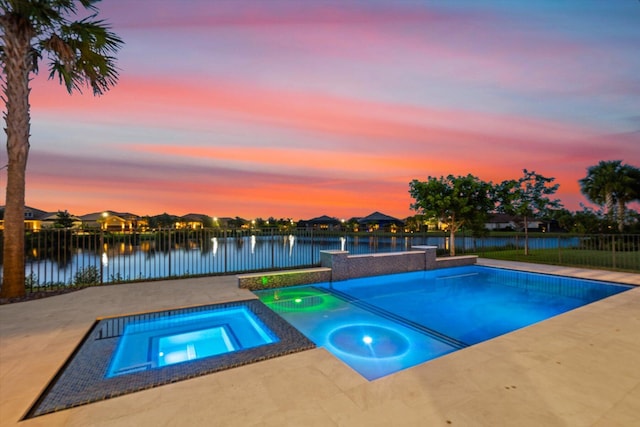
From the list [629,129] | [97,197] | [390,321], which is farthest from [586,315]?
[97,197]

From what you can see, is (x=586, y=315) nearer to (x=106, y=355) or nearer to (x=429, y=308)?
(x=429, y=308)

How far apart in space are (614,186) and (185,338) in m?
31.4

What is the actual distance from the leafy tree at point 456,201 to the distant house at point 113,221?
13.6 metres

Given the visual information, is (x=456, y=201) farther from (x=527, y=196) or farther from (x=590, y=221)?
(x=590, y=221)

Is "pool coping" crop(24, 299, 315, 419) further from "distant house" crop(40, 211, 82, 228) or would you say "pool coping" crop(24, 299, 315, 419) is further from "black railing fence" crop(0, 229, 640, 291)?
"distant house" crop(40, 211, 82, 228)

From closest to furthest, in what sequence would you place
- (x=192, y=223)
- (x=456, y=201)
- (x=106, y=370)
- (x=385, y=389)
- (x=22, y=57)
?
(x=385, y=389) → (x=106, y=370) → (x=22, y=57) → (x=456, y=201) → (x=192, y=223)

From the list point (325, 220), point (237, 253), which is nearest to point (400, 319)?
point (237, 253)

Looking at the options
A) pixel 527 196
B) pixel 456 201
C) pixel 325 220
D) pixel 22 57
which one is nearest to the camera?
pixel 22 57

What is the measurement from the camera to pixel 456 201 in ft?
47.3

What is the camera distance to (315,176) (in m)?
29.5

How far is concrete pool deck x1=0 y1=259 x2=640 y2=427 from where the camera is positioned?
7.59 feet

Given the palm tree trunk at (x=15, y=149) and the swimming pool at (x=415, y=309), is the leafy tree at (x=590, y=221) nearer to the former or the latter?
the swimming pool at (x=415, y=309)

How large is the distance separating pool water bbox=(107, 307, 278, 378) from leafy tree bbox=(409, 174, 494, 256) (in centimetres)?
1253

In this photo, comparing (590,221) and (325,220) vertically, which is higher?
(325,220)
